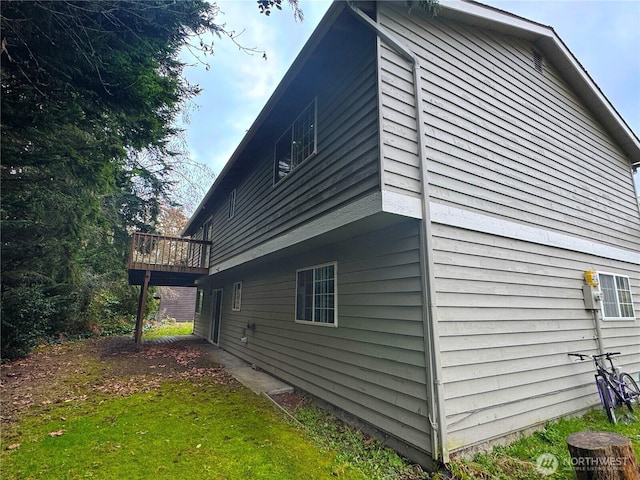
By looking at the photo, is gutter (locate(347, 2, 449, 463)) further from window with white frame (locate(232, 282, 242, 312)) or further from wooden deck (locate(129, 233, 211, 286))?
wooden deck (locate(129, 233, 211, 286))

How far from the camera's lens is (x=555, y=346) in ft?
15.5

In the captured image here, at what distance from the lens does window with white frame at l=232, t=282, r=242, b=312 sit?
1003 cm

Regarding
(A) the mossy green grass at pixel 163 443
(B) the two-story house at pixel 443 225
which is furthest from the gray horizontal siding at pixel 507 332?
(A) the mossy green grass at pixel 163 443

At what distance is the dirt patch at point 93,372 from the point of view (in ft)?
18.5

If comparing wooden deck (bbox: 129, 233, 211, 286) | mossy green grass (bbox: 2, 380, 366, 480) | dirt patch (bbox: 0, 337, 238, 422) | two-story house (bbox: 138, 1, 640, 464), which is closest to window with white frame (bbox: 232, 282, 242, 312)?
dirt patch (bbox: 0, 337, 238, 422)

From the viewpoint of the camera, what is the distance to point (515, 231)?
15.2 feet

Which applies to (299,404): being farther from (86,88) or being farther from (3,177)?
(3,177)

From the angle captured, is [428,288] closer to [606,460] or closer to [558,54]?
[606,460]

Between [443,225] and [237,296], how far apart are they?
796cm

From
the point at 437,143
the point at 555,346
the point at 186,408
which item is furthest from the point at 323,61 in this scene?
the point at 186,408

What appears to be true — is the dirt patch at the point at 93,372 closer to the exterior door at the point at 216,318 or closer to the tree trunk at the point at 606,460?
the exterior door at the point at 216,318

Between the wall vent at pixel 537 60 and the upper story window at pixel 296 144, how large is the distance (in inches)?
172

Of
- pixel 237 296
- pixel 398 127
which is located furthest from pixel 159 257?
pixel 398 127

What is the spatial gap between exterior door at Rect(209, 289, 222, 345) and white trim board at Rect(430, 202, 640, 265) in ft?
33.2
